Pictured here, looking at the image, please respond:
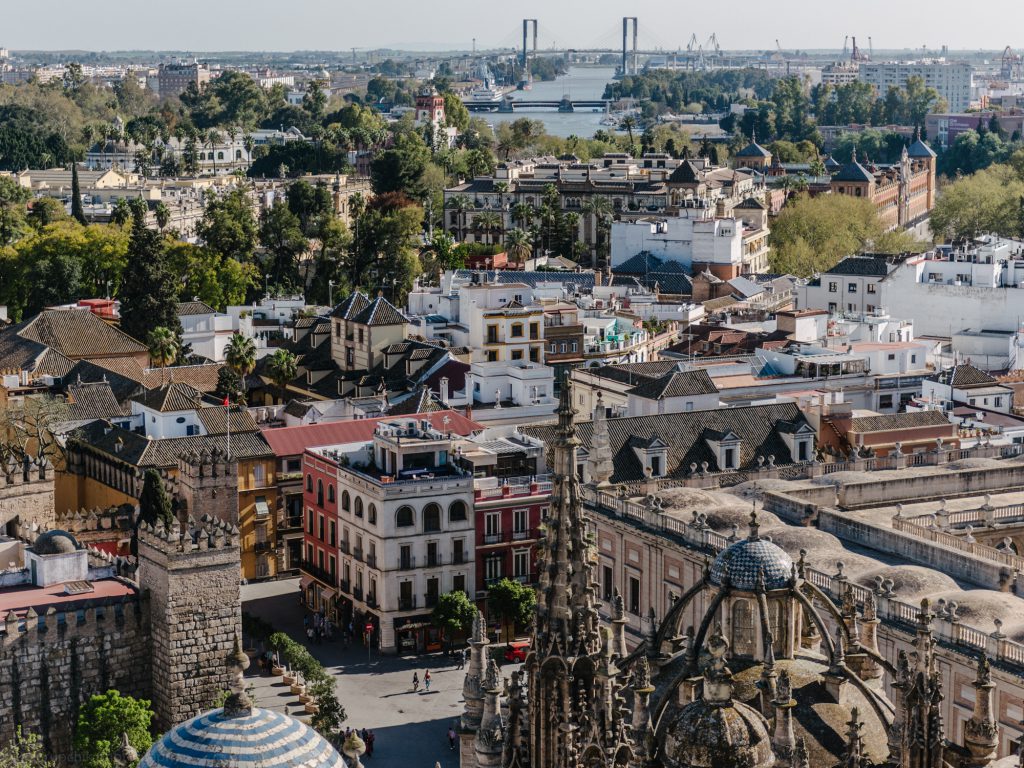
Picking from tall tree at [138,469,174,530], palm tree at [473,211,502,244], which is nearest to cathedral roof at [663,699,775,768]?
tall tree at [138,469,174,530]

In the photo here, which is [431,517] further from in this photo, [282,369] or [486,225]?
[486,225]

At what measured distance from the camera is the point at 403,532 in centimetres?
6009

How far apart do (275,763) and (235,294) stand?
9520cm

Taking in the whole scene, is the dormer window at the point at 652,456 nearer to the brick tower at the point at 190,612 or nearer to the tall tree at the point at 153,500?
the tall tree at the point at 153,500

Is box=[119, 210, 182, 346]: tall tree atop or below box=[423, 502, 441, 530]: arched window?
atop

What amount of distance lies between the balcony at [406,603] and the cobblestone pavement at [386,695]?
1.59 m

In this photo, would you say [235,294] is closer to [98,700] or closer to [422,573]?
[422,573]

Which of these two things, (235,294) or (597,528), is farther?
(235,294)

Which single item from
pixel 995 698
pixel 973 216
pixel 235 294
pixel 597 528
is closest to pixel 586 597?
pixel 995 698

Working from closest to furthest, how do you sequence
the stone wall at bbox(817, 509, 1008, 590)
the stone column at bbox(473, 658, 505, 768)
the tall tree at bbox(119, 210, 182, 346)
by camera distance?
the stone column at bbox(473, 658, 505, 768), the stone wall at bbox(817, 509, 1008, 590), the tall tree at bbox(119, 210, 182, 346)

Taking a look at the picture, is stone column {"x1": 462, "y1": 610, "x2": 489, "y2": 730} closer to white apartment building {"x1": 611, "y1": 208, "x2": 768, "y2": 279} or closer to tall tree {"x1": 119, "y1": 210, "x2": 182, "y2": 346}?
tall tree {"x1": 119, "y1": 210, "x2": 182, "y2": 346}

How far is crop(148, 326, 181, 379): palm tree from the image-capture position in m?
89.8

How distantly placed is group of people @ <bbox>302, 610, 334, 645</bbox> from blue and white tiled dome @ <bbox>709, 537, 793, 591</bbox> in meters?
37.8

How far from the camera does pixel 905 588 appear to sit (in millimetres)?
43906
